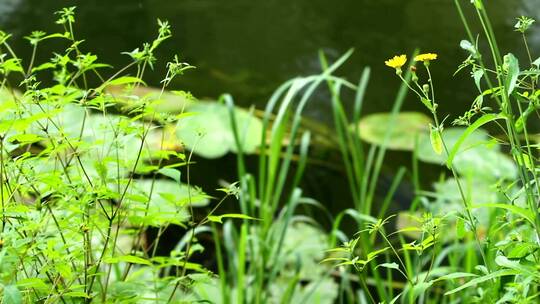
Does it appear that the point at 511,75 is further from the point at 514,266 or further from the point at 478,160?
the point at 478,160

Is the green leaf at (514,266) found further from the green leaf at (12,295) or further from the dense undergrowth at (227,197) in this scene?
the green leaf at (12,295)

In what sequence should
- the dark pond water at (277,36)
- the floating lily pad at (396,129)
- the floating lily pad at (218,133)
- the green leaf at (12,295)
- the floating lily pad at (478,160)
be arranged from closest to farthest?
Result: the green leaf at (12,295) → the floating lily pad at (478,160) → the floating lily pad at (218,133) → the floating lily pad at (396,129) → the dark pond water at (277,36)

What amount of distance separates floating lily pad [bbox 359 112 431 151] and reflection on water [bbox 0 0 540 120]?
0.36ft

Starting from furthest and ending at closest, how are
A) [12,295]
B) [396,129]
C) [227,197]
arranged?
1. [396,129]
2. [227,197]
3. [12,295]

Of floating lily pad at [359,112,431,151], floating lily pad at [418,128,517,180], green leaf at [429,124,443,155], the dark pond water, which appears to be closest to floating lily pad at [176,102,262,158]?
the dark pond water

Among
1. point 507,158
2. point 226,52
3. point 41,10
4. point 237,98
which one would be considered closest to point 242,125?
point 237,98

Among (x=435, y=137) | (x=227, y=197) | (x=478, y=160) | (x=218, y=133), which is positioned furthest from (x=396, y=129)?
(x=435, y=137)

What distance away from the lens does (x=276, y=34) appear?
3.14 meters

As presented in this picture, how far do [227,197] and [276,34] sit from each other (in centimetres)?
172

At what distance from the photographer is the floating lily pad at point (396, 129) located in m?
2.63

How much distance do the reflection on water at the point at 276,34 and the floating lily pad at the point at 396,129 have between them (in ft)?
0.36

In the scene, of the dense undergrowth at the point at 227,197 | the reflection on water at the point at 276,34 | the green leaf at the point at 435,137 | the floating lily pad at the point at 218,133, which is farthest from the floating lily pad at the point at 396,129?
the green leaf at the point at 435,137

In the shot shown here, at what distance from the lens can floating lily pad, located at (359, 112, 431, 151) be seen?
263 centimetres

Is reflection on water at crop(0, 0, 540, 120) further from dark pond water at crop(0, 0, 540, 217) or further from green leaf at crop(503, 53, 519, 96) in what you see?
green leaf at crop(503, 53, 519, 96)
